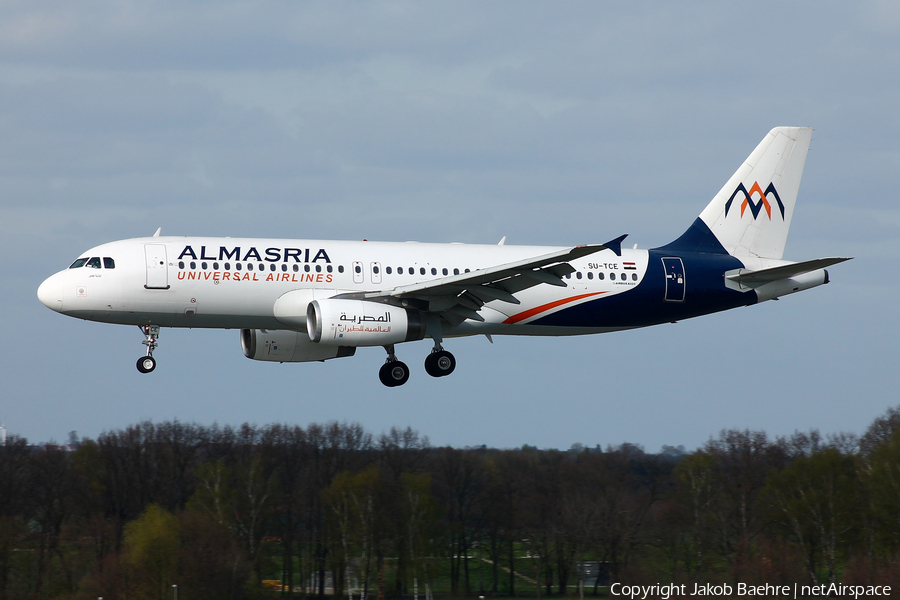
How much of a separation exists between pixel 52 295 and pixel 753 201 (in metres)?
26.7

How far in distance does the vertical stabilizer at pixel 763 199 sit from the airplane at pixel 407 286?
3.5 inches

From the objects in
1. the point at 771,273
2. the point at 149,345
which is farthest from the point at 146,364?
the point at 771,273

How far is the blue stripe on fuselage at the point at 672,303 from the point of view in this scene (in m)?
39.1

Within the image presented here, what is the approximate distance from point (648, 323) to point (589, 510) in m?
41.1

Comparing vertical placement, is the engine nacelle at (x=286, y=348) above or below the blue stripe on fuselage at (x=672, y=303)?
below

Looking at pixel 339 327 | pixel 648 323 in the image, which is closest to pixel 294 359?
pixel 339 327

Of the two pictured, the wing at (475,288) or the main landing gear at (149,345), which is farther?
the main landing gear at (149,345)

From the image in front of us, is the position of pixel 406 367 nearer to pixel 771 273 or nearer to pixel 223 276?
pixel 223 276

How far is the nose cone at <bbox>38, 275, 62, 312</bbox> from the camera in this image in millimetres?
34750

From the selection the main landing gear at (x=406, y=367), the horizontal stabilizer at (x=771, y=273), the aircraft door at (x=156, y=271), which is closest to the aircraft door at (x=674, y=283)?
the horizontal stabilizer at (x=771, y=273)

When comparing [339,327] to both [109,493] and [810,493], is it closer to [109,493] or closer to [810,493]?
[810,493]

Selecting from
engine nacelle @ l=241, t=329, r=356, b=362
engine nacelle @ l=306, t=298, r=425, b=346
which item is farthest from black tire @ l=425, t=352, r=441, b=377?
engine nacelle @ l=241, t=329, r=356, b=362

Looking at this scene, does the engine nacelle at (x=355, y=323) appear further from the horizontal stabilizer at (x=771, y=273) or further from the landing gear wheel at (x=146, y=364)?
the horizontal stabilizer at (x=771, y=273)

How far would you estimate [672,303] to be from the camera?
4000cm
